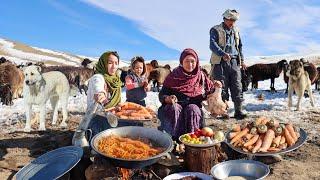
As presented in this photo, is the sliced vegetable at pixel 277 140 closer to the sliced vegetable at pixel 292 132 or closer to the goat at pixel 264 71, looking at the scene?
the sliced vegetable at pixel 292 132

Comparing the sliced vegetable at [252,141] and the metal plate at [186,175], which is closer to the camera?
the metal plate at [186,175]

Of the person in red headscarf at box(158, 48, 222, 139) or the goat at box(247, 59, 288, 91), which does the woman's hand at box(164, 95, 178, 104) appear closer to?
the person in red headscarf at box(158, 48, 222, 139)

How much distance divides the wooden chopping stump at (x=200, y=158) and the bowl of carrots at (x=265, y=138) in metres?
0.33

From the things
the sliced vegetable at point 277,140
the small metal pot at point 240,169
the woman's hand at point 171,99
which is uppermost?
the woman's hand at point 171,99

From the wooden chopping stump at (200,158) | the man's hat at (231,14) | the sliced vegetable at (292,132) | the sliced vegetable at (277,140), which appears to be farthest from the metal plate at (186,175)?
the man's hat at (231,14)

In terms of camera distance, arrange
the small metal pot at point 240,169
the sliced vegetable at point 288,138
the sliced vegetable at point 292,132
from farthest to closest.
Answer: the sliced vegetable at point 292,132 → the sliced vegetable at point 288,138 → the small metal pot at point 240,169

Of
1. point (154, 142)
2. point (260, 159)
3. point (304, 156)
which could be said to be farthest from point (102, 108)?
point (304, 156)

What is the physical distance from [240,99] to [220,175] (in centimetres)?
429

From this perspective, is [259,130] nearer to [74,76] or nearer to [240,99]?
[240,99]

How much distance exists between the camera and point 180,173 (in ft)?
18.8

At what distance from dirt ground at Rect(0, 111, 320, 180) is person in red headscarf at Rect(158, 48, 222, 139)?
77 centimetres

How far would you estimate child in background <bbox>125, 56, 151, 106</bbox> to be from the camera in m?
7.61

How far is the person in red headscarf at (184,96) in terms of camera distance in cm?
664

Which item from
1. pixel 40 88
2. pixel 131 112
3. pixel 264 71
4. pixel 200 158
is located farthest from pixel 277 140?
pixel 264 71
